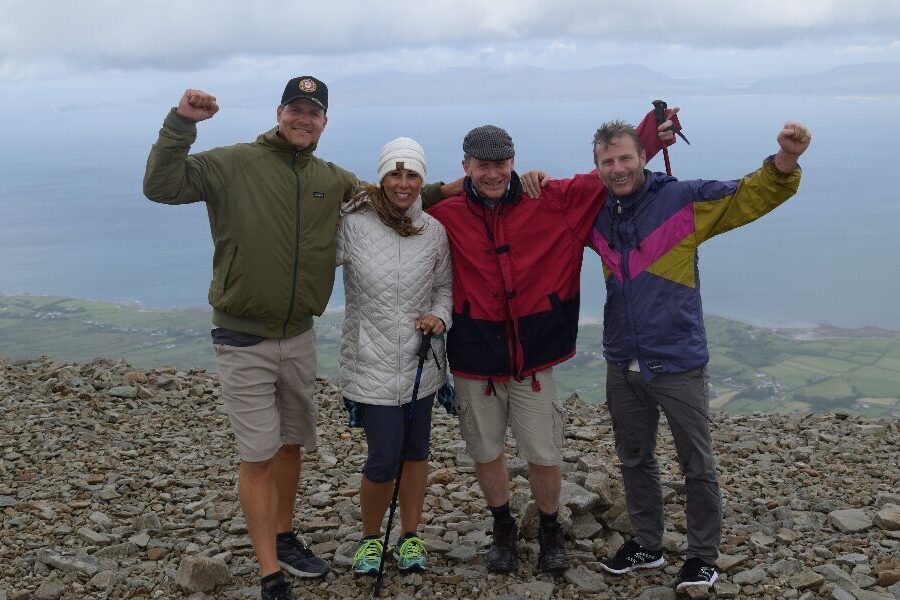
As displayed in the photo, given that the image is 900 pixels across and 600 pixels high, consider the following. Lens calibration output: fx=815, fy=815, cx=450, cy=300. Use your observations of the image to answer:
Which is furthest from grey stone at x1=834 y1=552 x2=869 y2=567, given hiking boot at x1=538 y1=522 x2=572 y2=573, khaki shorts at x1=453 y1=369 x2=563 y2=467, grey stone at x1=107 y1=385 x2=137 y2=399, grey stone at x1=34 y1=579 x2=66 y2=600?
grey stone at x1=107 y1=385 x2=137 y2=399

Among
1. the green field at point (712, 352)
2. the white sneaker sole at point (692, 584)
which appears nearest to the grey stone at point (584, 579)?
the white sneaker sole at point (692, 584)

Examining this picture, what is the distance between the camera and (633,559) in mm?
6070

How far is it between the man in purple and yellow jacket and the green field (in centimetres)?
5282

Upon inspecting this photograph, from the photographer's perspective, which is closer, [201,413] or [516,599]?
[516,599]

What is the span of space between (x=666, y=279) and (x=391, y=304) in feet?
5.88

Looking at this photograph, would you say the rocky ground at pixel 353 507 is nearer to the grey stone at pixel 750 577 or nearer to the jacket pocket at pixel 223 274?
the grey stone at pixel 750 577

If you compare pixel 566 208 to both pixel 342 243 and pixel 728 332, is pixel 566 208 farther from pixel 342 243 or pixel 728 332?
pixel 728 332

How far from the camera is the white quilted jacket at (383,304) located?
5.37 metres

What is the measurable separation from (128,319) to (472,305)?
12906 cm

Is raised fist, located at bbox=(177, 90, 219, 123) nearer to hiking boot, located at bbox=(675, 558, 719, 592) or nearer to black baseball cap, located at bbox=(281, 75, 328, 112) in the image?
black baseball cap, located at bbox=(281, 75, 328, 112)

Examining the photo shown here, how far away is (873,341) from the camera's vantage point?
113375mm

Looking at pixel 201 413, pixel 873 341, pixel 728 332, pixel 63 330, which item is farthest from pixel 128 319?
pixel 201 413

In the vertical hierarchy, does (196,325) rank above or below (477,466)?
below

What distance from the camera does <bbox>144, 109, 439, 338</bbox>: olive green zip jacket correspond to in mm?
5148
